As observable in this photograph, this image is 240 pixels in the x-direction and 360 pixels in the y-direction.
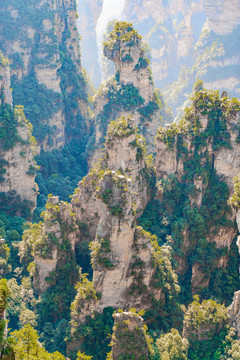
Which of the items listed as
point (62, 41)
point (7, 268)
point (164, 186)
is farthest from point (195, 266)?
point (62, 41)

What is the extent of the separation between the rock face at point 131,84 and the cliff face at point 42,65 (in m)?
10.3

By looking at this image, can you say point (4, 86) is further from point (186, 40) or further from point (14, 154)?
point (186, 40)

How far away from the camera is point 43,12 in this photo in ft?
230

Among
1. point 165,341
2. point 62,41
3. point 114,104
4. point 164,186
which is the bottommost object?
point 165,341

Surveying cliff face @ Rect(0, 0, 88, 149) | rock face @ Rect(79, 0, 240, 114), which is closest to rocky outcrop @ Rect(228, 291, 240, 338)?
cliff face @ Rect(0, 0, 88, 149)

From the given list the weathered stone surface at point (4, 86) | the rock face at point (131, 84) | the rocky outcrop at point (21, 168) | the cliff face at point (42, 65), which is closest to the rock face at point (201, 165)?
the rock face at point (131, 84)

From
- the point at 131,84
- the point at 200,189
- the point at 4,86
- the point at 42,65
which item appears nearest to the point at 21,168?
the point at 4,86

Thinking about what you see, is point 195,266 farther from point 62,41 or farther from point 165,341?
point 62,41

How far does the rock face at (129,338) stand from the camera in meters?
27.1

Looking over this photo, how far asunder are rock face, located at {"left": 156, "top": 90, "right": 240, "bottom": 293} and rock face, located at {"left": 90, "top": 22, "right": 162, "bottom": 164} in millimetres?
15534

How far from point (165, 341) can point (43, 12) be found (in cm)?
5633

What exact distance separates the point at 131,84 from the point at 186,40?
8447 centimetres

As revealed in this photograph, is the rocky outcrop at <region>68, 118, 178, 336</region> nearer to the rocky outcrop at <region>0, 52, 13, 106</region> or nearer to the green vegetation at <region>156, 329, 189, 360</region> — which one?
the green vegetation at <region>156, 329, 189, 360</region>

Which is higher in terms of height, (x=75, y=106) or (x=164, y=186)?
(x=75, y=106)
